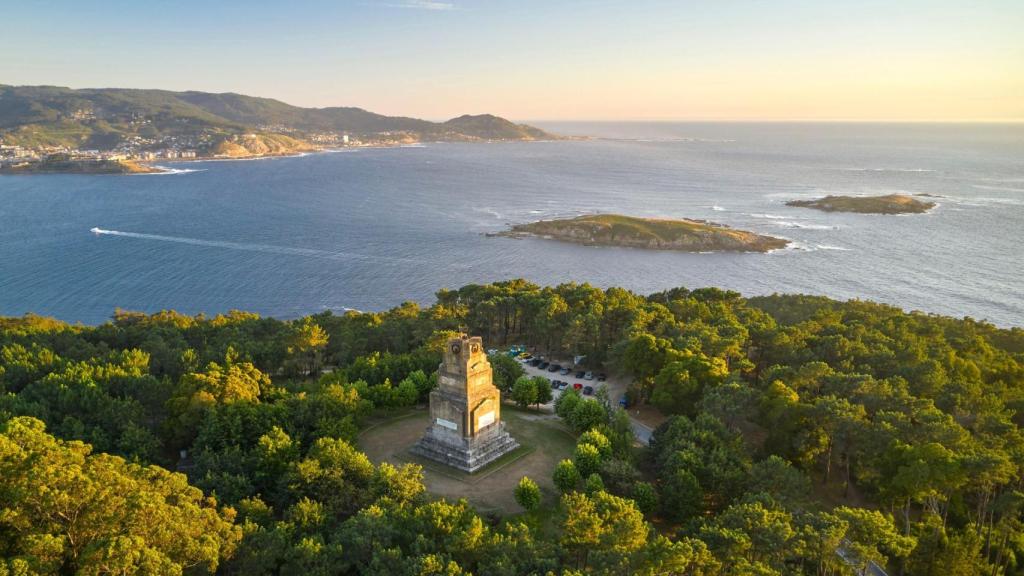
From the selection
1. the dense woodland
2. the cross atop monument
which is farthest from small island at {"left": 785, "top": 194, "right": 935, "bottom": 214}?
the cross atop monument

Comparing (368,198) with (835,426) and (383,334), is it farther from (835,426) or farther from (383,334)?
(835,426)

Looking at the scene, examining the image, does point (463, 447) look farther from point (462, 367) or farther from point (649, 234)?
point (649, 234)

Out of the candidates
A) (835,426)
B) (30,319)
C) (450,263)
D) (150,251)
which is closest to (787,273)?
(450,263)

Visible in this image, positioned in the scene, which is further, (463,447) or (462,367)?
(463,447)

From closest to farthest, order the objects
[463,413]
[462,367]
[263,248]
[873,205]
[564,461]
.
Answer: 1. [564,461]
2. [462,367]
3. [463,413]
4. [263,248]
5. [873,205]

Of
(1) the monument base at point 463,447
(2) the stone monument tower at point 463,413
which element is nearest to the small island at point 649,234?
(1) the monument base at point 463,447

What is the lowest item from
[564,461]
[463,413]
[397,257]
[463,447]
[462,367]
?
[397,257]

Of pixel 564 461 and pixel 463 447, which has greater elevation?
pixel 564 461

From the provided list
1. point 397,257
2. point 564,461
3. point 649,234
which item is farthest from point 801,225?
point 564,461

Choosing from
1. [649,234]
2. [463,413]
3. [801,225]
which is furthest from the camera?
[801,225]
